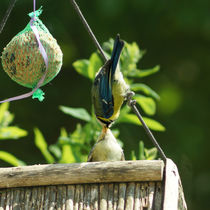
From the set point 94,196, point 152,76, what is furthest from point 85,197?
point 152,76

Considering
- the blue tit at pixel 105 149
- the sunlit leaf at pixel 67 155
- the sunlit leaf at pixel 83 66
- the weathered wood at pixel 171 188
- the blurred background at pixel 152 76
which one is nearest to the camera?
the weathered wood at pixel 171 188

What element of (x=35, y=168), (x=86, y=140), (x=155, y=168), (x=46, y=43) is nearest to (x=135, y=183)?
(x=155, y=168)

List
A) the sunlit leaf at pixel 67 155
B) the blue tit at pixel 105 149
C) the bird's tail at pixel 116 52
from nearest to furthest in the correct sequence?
the bird's tail at pixel 116 52, the blue tit at pixel 105 149, the sunlit leaf at pixel 67 155

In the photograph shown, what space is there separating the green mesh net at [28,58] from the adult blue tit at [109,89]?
36cm

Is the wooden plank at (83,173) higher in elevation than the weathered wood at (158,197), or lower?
higher

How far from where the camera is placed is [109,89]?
2.78m

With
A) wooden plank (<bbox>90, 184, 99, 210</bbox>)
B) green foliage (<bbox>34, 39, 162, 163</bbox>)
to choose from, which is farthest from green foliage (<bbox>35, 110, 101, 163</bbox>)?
wooden plank (<bbox>90, 184, 99, 210</bbox>)

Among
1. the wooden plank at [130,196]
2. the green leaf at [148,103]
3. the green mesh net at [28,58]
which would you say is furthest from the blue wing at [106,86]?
the wooden plank at [130,196]

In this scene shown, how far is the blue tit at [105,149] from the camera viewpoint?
9.35 feet

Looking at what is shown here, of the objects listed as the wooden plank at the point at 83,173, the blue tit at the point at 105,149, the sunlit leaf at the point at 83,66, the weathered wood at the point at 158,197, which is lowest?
the weathered wood at the point at 158,197

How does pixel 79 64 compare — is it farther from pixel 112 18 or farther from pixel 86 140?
pixel 112 18

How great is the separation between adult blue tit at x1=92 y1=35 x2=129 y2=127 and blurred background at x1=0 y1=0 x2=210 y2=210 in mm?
1847

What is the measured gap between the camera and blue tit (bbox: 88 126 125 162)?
9.35 ft

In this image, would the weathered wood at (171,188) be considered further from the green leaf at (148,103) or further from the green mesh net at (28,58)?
the green leaf at (148,103)
